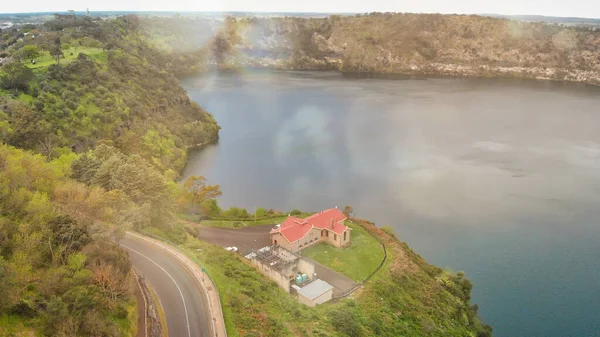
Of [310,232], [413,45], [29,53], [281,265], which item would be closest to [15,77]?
[29,53]

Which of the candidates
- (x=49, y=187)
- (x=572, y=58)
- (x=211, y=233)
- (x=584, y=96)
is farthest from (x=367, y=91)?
(x=49, y=187)

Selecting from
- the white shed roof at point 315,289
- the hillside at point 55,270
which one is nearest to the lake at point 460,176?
the white shed roof at point 315,289

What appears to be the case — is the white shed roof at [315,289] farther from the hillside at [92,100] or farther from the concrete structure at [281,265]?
the hillside at [92,100]

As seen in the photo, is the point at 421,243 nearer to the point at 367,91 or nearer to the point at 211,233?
the point at 211,233

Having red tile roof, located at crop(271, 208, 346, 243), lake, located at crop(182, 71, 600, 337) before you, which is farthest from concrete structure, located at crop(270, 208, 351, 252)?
lake, located at crop(182, 71, 600, 337)

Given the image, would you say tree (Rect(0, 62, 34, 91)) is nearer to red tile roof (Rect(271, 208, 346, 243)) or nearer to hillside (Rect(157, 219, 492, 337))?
hillside (Rect(157, 219, 492, 337))

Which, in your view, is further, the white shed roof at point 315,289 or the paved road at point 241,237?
the paved road at point 241,237
